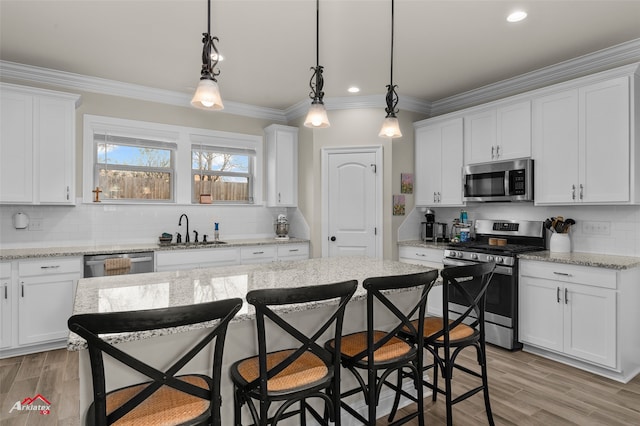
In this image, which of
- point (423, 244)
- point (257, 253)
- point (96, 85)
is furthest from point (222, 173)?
point (423, 244)

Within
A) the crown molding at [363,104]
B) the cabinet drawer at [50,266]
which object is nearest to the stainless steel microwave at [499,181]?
the crown molding at [363,104]

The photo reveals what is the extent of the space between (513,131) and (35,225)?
5.15 m

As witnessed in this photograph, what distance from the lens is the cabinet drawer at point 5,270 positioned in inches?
131

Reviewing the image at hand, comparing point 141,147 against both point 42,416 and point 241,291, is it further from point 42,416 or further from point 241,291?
point 241,291

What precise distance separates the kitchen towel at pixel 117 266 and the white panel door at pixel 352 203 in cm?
237

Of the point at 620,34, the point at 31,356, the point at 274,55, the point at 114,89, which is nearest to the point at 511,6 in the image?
the point at 620,34

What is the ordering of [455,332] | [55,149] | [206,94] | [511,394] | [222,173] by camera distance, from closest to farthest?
[206,94]
[455,332]
[511,394]
[55,149]
[222,173]

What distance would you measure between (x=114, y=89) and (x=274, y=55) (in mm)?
2056

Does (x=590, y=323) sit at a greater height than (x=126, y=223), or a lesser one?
lesser

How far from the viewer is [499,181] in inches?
158

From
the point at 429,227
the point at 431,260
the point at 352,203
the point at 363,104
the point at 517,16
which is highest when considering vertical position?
the point at 517,16

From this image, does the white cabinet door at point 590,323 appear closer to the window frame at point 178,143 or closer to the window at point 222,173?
the window frame at point 178,143

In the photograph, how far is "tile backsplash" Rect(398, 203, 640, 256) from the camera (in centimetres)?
334

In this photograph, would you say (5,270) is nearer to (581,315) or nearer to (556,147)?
(581,315)
